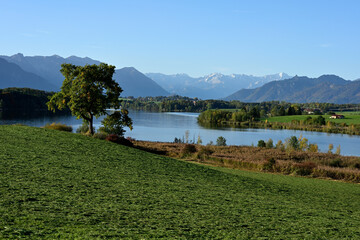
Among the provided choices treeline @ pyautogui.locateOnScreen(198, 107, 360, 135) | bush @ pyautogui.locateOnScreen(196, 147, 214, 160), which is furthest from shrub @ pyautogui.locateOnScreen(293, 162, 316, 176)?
treeline @ pyautogui.locateOnScreen(198, 107, 360, 135)

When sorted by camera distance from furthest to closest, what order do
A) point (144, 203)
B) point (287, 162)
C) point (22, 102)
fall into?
point (22, 102)
point (287, 162)
point (144, 203)

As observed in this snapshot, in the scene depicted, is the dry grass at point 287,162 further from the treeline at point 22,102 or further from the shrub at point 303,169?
the treeline at point 22,102

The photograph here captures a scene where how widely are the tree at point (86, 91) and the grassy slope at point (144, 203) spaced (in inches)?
634

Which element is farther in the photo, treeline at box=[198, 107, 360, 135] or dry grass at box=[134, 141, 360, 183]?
treeline at box=[198, 107, 360, 135]

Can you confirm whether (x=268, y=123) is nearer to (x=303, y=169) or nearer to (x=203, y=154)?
(x=203, y=154)

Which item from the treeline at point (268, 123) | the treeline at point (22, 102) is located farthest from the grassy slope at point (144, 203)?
A: the treeline at point (22, 102)

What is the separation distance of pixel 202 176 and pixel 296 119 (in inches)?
5413

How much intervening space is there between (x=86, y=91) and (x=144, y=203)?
84.7 ft

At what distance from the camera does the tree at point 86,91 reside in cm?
3400

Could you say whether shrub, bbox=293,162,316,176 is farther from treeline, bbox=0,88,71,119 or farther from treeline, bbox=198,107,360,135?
treeline, bbox=0,88,71,119

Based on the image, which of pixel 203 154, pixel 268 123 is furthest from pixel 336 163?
pixel 268 123

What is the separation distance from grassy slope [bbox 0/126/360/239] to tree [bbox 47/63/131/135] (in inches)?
634

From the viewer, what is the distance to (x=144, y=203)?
10383 millimetres

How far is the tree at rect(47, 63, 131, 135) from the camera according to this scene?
34.0m
